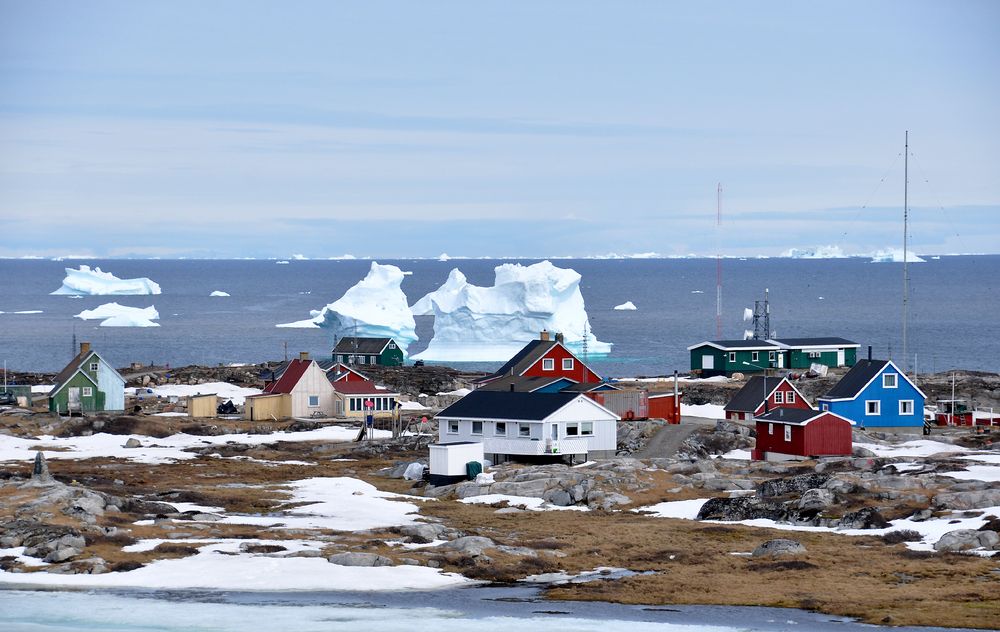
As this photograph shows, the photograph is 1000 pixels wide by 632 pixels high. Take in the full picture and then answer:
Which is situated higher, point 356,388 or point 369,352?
point 369,352

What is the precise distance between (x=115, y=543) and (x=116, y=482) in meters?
14.0

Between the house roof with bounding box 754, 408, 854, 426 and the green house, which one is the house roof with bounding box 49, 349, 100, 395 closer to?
the green house

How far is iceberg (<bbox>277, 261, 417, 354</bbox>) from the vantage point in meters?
144

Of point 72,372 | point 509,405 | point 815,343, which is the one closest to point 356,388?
point 72,372

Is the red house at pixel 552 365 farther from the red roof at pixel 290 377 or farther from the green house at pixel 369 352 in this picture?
the green house at pixel 369 352

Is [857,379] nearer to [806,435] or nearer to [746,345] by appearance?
[806,435]

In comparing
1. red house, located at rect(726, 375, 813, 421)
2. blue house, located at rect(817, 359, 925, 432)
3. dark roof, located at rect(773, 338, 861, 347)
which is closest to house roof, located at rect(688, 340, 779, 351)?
dark roof, located at rect(773, 338, 861, 347)

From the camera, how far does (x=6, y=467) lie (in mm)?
60312

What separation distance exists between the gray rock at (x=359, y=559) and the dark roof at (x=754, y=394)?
36.5 m

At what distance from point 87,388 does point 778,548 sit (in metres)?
52.5

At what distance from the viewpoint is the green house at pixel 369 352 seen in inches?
4798

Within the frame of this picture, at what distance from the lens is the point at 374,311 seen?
145 metres

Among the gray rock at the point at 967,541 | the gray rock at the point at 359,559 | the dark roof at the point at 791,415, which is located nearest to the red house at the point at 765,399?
the dark roof at the point at 791,415

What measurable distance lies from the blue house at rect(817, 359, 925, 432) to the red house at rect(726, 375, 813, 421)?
1.91m
